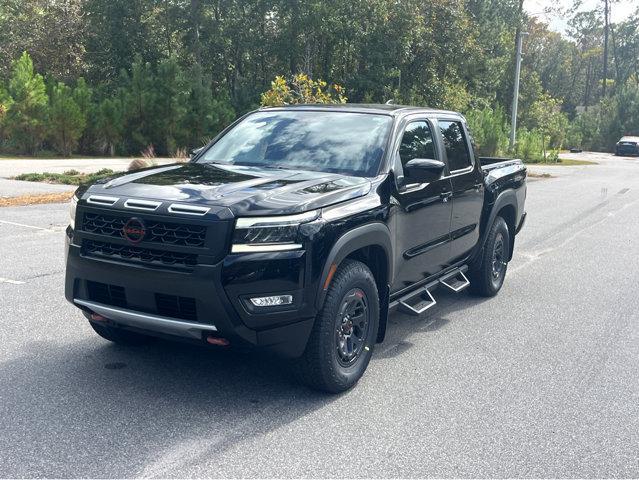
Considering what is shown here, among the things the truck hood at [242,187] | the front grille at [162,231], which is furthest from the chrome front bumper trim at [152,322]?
the truck hood at [242,187]

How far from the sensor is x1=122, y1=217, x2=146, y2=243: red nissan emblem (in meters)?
4.00

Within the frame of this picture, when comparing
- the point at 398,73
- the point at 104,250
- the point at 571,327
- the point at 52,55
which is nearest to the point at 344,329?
the point at 104,250

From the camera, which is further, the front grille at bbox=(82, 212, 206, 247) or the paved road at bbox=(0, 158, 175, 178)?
the paved road at bbox=(0, 158, 175, 178)

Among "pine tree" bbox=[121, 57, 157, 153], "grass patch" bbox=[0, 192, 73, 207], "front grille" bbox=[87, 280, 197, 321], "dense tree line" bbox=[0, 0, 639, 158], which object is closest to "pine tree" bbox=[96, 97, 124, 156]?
"dense tree line" bbox=[0, 0, 639, 158]

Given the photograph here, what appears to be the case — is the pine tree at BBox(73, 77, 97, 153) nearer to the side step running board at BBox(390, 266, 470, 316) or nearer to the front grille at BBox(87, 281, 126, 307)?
the side step running board at BBox(390, 266, 470, 316)

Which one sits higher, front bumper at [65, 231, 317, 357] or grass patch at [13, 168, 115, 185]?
front bumper at [65, 231, 317, 357]

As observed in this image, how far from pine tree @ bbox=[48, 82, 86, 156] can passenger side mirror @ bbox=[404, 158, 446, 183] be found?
71.7 feet

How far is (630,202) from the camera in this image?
17906 mm

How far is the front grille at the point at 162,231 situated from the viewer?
391 centimetres

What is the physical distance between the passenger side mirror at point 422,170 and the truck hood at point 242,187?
428mm

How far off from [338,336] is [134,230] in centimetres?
145

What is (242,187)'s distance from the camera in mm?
4301

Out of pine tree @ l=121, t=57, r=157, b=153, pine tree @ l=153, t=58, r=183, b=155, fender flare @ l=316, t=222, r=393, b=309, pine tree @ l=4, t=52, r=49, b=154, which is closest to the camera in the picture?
fender flare @ l=316, t=222, r=393, b=309

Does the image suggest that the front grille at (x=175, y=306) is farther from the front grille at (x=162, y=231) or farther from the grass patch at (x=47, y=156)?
the grass patch at (x=47, y=156)
